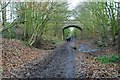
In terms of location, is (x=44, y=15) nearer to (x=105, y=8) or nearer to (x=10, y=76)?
(x=105, y=8)

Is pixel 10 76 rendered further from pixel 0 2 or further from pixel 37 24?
pixel 37 24

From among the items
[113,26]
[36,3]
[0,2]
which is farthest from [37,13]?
[0,2]

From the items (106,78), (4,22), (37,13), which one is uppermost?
(37,13)

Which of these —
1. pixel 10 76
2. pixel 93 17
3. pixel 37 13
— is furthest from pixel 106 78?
pixel 93 17

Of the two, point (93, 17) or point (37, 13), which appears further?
point (93, 17)

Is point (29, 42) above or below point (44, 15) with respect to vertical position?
below

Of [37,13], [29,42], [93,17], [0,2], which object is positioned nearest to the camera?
[0,2]

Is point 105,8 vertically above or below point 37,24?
above

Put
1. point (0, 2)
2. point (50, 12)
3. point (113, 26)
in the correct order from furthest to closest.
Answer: point (113, 26) → point (50, 12) → point (0, 2)

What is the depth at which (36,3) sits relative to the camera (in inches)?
246

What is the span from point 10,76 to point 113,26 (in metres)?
5.24

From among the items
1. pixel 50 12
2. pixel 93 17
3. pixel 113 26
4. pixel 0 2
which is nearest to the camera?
pixel 0 2

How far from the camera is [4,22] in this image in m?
2.64

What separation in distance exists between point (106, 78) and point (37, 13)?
128 inches
